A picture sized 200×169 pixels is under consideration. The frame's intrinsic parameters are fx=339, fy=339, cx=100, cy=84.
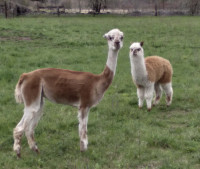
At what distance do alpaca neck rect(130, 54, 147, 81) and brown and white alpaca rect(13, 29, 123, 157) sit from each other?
1.85 meters

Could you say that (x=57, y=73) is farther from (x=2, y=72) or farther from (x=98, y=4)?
(x=98, y=4)

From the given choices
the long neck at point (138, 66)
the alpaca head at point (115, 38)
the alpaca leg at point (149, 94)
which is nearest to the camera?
the alpaca head at point (115, 38)

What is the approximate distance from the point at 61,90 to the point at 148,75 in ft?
8.69

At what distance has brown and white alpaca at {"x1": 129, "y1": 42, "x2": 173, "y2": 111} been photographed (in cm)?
677

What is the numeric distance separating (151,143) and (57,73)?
185 cm

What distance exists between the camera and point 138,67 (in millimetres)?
6824

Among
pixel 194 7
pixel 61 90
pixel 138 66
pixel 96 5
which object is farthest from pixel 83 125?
pixel 194 7

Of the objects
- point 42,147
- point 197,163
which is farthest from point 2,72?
point 197,163

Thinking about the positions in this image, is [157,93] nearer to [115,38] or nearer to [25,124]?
[115,38]

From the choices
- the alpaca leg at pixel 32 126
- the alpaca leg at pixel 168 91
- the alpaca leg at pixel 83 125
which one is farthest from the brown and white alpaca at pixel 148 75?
the alpaca leg at pixel 32 126

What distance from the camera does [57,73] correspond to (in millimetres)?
4922

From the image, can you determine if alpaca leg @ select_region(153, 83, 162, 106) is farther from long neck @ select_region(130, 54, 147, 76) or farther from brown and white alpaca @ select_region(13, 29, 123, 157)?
brown and white alpaca @ select_region(13, 29, 123, 157)

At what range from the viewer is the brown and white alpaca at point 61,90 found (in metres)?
4.73

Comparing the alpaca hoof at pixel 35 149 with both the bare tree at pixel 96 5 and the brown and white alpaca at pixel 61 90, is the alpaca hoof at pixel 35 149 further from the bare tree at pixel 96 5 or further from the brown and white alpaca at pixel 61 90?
the bare tree at pixel 96 5
